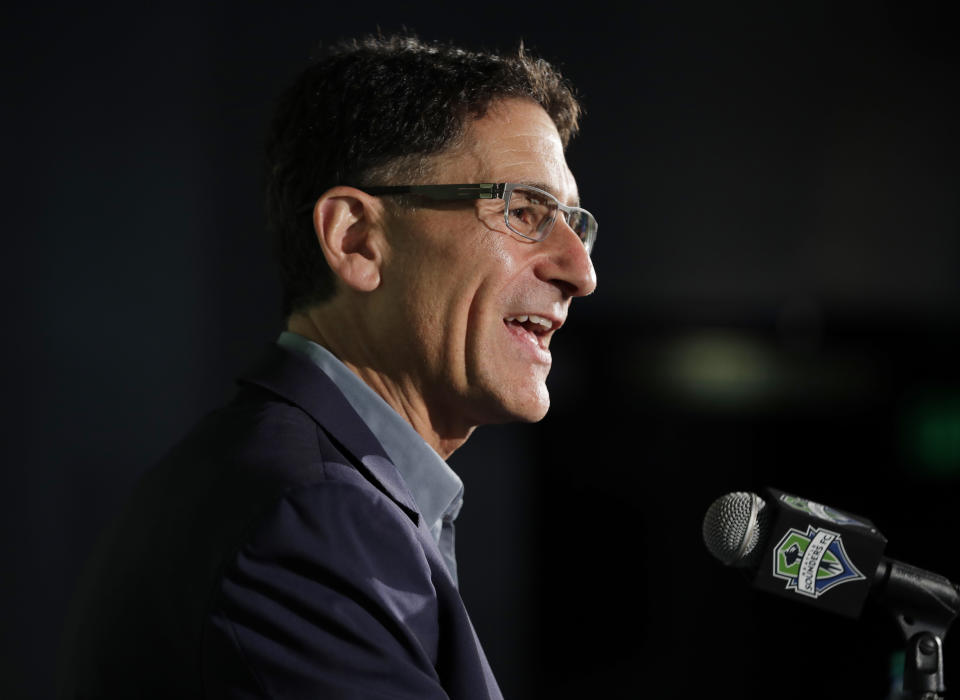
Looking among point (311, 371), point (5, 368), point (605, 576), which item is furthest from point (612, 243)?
point (311, 371)

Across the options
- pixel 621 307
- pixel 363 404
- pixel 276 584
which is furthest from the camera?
pixel 621 307

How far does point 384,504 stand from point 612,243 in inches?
105

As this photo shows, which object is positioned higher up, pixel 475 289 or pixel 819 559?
pixel 475 289

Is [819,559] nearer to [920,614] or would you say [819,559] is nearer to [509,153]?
[920,614]

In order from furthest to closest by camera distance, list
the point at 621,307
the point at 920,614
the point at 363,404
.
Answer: the point at 621,307 → the point at 363,404 → the point at 920,614

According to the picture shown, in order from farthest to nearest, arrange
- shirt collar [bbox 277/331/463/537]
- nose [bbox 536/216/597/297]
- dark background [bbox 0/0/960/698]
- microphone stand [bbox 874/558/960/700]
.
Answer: dark background [bbox 0/0/960/698] < nose [bbox 536/216/597/297] < shirt collar [bbox 277/331/463/537] < microphone stand [bbox 874/558/960/700]

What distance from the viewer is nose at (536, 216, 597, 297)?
55.5 inches

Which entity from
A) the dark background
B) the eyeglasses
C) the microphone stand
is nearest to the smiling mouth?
the eyeglasses

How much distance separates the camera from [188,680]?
95cm

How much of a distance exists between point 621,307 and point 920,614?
2.39 metres

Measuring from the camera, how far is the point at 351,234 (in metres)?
1.39

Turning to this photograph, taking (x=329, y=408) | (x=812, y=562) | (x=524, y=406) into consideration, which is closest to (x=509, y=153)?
(x=524, y=406)

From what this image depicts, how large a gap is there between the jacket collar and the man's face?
17 cm

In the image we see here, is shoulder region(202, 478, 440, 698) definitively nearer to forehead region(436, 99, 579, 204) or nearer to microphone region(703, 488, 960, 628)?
microphone region(703, 488, 960, 628)
